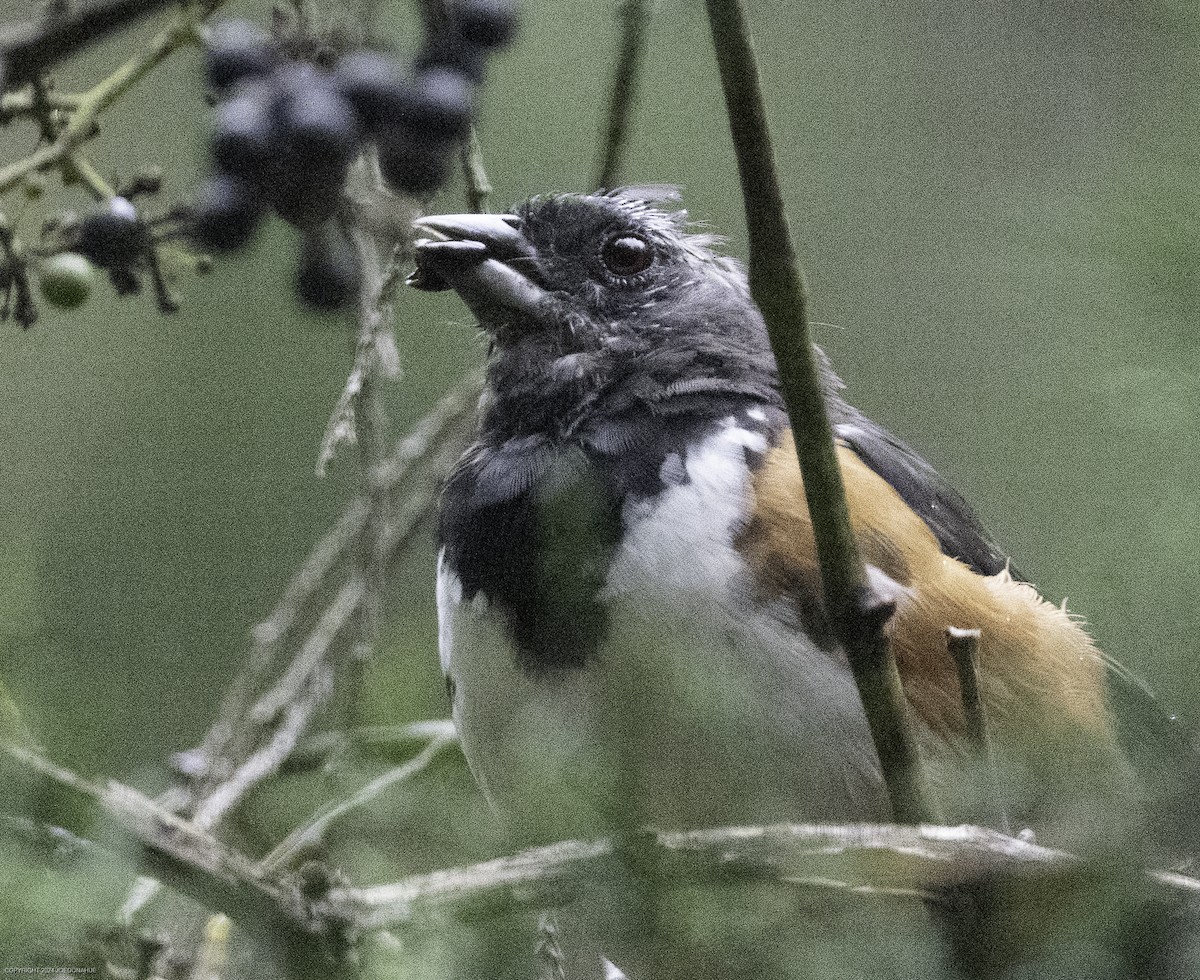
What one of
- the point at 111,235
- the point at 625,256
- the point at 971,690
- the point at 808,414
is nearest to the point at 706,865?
A: the point at 808,414

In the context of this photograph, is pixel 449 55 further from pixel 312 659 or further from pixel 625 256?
pixel 312 659

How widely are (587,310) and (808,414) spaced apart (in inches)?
41.8

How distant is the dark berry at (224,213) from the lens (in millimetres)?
1440

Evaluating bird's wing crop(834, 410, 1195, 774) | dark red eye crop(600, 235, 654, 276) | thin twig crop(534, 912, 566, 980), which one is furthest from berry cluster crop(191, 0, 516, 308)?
thin twig crop(534, 912, 566, 980)

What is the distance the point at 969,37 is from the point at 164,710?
124cm

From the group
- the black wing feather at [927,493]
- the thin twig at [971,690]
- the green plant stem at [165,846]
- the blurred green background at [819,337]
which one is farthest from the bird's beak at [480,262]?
the green plant stem at [165,846]

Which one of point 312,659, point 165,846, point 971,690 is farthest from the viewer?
point 312,659

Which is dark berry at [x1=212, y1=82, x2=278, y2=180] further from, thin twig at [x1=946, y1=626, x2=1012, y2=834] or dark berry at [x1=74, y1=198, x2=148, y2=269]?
thin twig at [x1=946, y1=626, x2=1012, y2=834]

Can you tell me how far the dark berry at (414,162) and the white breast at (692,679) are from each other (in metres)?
0.42

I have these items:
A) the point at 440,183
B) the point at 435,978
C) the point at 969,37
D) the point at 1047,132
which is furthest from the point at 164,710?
the point at 969,37

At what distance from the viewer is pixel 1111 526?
0.57 m

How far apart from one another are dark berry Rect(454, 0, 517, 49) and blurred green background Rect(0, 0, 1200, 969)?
0.19 feet

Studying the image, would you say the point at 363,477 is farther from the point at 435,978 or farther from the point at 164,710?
the point at 435,978

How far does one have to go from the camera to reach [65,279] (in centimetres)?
138
